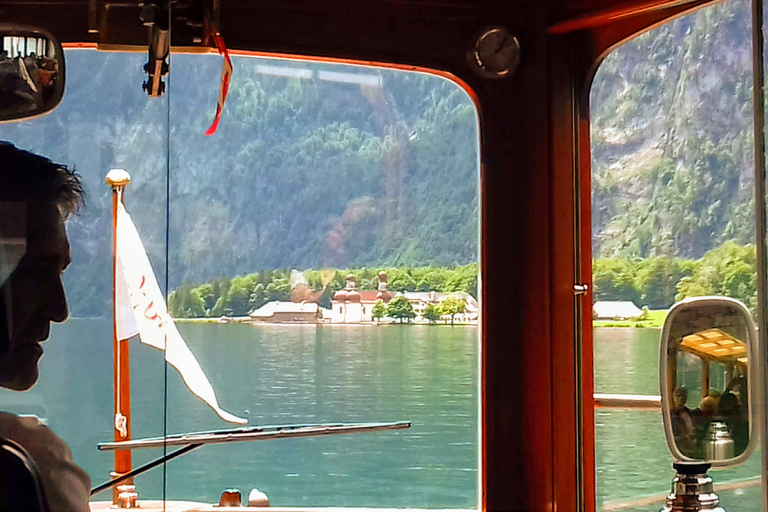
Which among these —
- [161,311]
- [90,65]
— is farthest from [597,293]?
[90,65]

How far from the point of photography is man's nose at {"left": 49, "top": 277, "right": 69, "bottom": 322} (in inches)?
66.2

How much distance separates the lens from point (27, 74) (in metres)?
1.70

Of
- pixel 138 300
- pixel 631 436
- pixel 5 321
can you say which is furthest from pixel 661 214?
pixel 5 321

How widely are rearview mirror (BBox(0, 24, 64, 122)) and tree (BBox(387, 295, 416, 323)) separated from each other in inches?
32.2

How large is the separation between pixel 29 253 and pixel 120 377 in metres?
0.31

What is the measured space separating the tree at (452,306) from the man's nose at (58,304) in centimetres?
79

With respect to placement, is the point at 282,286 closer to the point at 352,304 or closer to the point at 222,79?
the point at 352,304

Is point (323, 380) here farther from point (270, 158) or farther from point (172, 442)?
point (270, 158)

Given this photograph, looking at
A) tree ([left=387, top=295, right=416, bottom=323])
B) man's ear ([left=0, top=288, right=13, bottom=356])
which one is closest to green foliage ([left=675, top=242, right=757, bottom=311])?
tree ([left=387, top=295, right=416, bottom=323])

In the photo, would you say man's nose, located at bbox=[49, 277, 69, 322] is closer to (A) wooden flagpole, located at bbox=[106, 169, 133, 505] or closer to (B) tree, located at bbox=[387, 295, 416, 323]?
(A) wooden flagpole, located at bbox=[106, 169, 133, 505]

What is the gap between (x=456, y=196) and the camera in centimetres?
188

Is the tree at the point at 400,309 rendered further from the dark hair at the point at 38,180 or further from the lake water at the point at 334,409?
the dark hair at the point at 38,180

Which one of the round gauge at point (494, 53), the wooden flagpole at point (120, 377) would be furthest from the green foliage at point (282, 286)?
the round gauge at point (494, 53)

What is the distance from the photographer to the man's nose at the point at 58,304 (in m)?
1.68
